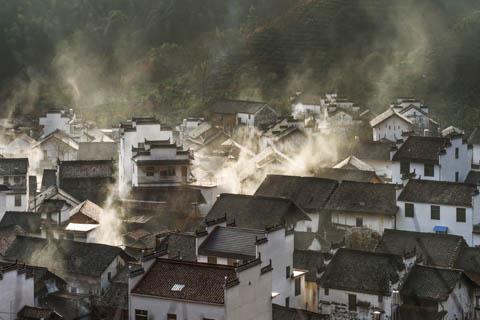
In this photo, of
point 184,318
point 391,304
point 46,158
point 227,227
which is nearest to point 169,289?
point 184,318

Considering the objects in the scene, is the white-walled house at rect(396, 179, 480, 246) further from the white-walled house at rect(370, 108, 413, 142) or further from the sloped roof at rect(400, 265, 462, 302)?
the white-walled house at rect(370, 108, 413, 142)

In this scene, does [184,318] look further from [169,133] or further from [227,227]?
[169,133]

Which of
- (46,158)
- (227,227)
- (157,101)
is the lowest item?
(227,227)

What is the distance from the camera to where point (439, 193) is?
82.6 ft

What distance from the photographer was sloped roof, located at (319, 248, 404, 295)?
20.3 metres

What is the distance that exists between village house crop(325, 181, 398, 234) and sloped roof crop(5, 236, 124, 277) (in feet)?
21.9

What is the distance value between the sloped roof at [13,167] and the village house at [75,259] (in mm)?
6978

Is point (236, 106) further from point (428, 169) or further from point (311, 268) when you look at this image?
point (311, 268)

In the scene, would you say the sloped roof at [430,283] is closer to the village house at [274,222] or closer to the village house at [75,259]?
the village house at [274,222]

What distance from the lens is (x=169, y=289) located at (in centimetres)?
1642

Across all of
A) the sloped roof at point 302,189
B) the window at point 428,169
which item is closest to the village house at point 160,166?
the sloped roof at point 302,189

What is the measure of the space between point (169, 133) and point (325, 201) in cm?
958

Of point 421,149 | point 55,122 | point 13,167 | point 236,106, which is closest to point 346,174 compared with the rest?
point 421,149

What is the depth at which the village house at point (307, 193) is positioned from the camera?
85.7ft
